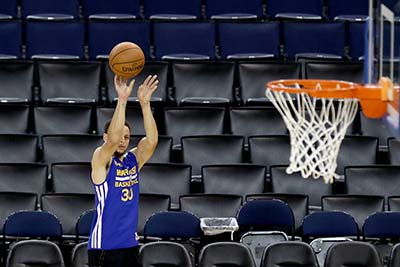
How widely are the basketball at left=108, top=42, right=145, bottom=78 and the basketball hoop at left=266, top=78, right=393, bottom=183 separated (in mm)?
887

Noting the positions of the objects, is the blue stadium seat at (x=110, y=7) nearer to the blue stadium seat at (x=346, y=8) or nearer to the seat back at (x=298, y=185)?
the blue stadium seat at (x=346, y=8)

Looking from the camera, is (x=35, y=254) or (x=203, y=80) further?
(x=203, y=80)

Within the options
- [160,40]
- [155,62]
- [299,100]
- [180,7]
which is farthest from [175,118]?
[299,100]

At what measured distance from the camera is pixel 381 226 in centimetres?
830

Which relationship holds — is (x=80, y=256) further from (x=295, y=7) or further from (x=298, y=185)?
(x=295, y=7)

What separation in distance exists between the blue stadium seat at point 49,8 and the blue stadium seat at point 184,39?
106 cm

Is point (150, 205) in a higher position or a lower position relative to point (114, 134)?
lower

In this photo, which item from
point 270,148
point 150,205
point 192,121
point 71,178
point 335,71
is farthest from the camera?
point 335,71

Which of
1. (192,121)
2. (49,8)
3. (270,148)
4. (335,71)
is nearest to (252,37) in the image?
(335,71)

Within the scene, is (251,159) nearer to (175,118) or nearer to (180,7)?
→ (175,118)

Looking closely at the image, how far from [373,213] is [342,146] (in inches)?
46.4

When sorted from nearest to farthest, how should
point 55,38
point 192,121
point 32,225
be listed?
1. point 32,225
2. point 192,121
3. point 55,38

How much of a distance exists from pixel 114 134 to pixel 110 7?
16.7 ft

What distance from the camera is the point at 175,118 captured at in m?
9.91
